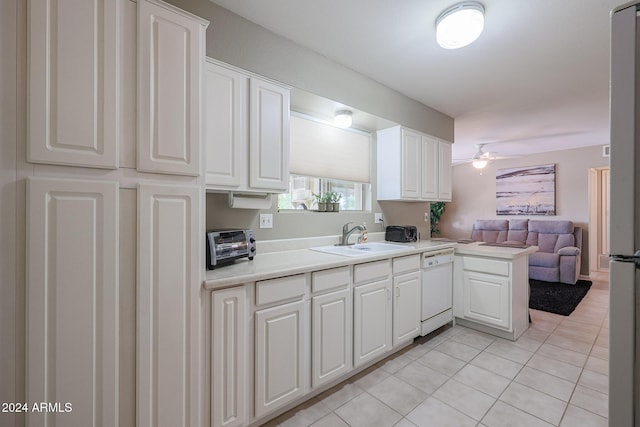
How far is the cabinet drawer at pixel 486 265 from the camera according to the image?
264 cm

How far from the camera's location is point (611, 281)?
0.78 metres

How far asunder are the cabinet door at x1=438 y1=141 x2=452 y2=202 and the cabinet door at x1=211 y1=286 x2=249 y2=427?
2.87 metres

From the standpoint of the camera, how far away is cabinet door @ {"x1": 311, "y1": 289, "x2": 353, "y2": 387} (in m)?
1.76

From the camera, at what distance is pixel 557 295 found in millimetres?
4082

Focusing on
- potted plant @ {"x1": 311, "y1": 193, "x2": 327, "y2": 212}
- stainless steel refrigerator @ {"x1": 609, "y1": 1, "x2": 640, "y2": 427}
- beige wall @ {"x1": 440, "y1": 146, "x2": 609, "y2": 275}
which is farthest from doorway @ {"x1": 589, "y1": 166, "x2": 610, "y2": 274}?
stainless steel refrigerator @ {"x1": 609, "y1": 1, "x2": 640, "y2": 427}

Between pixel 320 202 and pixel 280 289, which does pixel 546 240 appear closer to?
pixel 320 202

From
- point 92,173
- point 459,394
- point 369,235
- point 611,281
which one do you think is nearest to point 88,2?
point 92,173

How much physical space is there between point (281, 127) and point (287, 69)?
19.6 inches

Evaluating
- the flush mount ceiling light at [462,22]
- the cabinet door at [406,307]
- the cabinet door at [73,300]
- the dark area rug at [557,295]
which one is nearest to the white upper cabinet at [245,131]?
the cabinet door at [73,300]

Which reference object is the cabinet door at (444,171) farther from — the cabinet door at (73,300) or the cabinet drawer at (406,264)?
the cabinet door at (73,300)

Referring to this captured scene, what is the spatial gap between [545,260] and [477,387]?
4027 millimetres

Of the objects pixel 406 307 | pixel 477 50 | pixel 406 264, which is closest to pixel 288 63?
pixel 477 50

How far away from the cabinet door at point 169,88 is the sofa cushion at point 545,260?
227 inches

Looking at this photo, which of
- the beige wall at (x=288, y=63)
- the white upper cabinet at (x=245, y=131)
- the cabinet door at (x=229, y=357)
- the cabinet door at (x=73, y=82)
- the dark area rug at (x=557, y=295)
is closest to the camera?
the cabinet door at (x=73, y=82)
